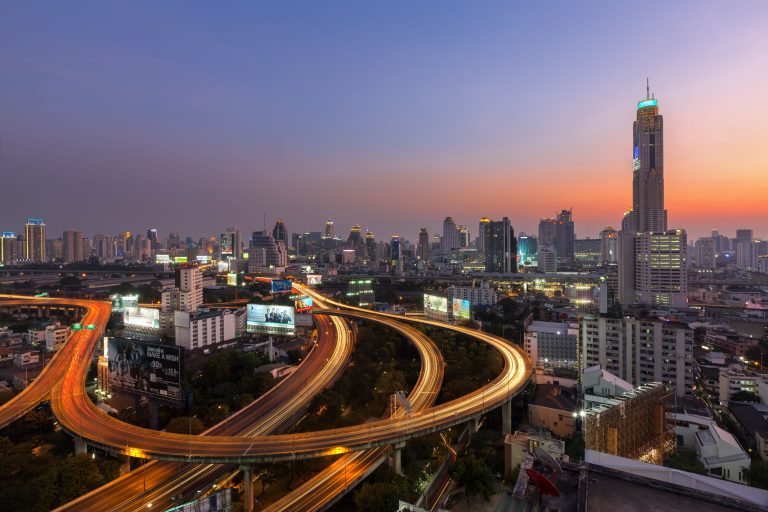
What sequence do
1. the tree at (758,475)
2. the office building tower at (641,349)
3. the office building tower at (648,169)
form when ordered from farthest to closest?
the office building tower at (648,169), the office building tower at (641,349), the tree at (758,475)

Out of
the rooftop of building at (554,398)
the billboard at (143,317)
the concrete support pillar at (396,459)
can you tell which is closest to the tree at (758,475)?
the rooftop of building at (554,398)

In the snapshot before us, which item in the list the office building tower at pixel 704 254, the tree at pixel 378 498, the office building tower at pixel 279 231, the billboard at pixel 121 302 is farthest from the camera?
the office building tower at pixel 279 231

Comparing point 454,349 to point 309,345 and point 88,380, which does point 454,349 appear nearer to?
point 309,345

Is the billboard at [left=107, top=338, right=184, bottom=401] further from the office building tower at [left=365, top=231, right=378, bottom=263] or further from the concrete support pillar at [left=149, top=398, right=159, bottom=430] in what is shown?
the office building tower at [left=365, top=231, right=378, bottom=263]

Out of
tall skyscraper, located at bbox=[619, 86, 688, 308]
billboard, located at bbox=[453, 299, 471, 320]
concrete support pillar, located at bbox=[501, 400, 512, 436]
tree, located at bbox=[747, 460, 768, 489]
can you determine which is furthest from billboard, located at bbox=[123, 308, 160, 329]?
tall skyscraper, located at bbox=[619, 86, 688, 308]

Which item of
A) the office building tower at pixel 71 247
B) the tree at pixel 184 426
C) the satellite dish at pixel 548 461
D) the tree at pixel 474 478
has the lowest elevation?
the tree at pixel 474 478

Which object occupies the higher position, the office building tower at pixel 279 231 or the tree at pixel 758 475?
the office building tower at pixel 279 231

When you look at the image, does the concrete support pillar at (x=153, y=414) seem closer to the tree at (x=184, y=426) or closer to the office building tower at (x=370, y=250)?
the tree at (x=184, y=426)

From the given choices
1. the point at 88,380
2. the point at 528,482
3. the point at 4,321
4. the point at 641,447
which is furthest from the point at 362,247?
the point at 528,482
